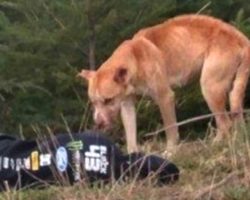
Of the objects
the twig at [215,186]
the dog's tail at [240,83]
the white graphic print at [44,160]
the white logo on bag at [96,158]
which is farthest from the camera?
the dog's tail at [240,83]

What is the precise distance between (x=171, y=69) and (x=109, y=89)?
2.50 ft

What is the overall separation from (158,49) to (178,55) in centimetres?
24

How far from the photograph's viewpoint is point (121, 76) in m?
A: 9.84

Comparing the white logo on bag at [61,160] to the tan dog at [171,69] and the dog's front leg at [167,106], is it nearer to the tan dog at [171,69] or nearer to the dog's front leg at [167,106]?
the tan dog at [171,69]

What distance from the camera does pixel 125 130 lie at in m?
10.1

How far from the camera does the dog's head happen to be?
388 inches

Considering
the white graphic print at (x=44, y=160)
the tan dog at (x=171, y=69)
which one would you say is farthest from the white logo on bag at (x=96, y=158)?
the tan dog at (x=171, y=69)

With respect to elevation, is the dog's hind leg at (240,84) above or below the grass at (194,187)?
above

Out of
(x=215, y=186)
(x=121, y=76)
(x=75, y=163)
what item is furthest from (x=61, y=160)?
(x=121, y=76)

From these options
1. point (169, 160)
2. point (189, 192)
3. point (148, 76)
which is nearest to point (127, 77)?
point (148, 76)

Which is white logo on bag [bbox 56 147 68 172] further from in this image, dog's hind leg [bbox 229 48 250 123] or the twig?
dog's hind leg [bbox 229 48 250 123]

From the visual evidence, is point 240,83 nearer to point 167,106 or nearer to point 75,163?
point 167,106

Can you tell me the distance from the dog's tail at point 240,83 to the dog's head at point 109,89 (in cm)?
92

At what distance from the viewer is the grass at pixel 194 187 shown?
6215 millimetres
